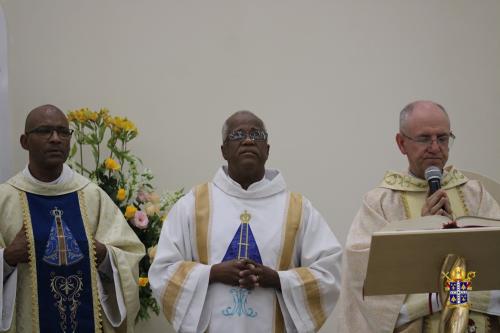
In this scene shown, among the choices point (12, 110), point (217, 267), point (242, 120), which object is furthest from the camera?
point (12, 110)

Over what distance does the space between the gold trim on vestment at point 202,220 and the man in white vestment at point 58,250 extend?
0.62 meters

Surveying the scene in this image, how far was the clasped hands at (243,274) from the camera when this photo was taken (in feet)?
17.0

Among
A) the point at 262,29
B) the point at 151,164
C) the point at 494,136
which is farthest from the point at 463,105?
the point at 151,164

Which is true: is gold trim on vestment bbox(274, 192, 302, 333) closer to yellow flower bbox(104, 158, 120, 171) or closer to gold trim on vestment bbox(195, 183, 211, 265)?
gold trim on vestment bbox(195, 183, 211, 265)

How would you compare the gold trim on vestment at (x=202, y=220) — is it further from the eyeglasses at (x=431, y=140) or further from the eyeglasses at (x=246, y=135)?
the eyeglasses at (x=431, y=140)

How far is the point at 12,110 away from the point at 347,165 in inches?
108

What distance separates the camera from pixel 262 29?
804 cm

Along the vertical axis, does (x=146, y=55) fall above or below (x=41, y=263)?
above

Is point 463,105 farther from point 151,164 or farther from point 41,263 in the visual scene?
point 41,263

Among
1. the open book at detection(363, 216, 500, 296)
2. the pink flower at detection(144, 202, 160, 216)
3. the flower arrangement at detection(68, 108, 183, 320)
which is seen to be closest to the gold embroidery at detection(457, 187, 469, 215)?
the open book at detection(363, 216, 500, 296)

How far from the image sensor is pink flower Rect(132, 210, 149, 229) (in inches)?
250

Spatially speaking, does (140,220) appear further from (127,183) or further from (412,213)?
(412,213)

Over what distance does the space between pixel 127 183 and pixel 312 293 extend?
1931 mm

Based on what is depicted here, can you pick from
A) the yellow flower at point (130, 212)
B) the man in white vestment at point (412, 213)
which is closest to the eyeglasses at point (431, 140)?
the man in white vestment at point (412, 213)
